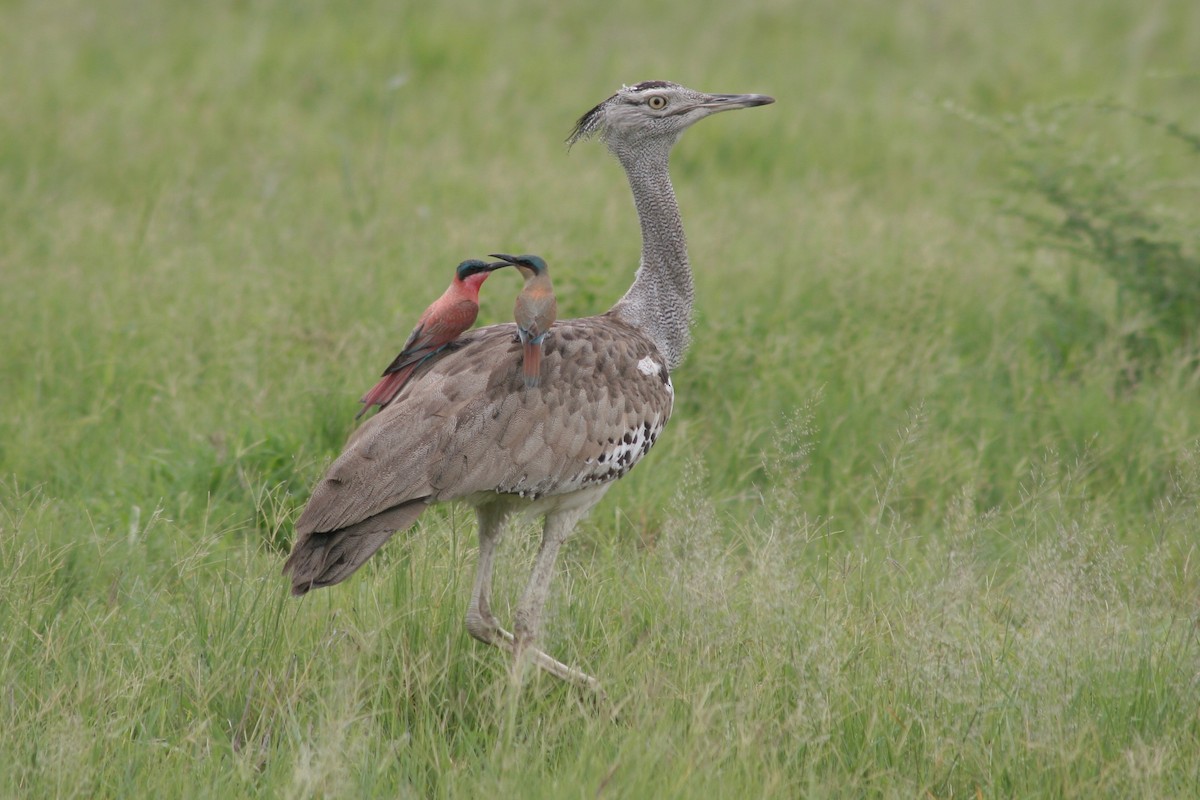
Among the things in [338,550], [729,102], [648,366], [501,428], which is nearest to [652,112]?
[729,102]

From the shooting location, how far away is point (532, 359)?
3.49 meters

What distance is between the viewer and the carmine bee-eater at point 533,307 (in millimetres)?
3387

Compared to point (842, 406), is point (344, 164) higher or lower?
higher

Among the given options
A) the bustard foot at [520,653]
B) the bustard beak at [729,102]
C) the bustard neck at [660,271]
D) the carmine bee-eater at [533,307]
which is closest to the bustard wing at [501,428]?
the carmine bee-eater at [533,307]

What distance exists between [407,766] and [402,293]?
3039 millimetres

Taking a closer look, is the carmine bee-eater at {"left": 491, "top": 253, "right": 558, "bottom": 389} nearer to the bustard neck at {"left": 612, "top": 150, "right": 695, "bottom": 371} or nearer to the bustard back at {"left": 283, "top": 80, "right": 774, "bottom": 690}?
the bustard back at {"left": 283, "top": 80, "right": 774, "bottom": 690}

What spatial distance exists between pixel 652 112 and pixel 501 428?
3.80ft

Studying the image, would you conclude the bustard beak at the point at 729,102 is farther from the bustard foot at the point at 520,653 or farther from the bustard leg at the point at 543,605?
the bustard foot at the point at 520,653

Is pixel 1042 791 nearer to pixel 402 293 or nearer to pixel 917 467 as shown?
pixel 917 467

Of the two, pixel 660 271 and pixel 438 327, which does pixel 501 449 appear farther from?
pixel 660 271

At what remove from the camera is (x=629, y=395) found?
368cm

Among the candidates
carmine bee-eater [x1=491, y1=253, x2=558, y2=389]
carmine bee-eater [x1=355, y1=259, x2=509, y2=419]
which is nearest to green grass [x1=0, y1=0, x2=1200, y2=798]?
carmine bee-eater [x1=355, y1=259, x2=509, y2=419]

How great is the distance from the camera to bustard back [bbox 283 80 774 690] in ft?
10.8

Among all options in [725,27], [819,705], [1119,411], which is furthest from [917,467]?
[725,27]
